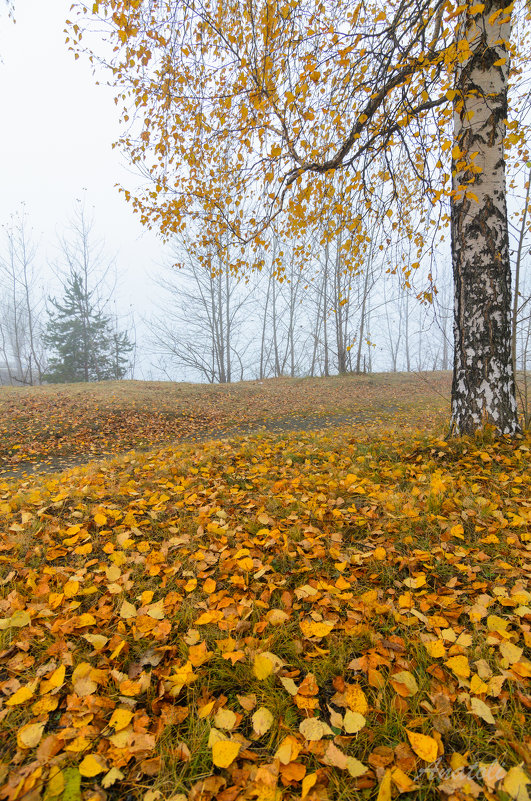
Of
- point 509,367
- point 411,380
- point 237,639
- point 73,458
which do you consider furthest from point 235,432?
point 411,380

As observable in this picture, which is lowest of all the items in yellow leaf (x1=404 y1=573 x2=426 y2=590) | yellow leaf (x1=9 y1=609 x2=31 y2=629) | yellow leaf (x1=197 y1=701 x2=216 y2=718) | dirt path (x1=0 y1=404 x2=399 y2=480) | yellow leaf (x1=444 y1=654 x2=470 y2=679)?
yellow leaf (x1=197 y1=701 x2=216 y2=718)

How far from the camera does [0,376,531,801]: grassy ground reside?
956 millimetres

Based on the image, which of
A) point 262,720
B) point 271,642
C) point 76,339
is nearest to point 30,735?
point 262,720

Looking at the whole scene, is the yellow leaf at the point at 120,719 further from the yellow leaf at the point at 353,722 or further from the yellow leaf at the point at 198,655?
the yellow leaf at the point at 353,722

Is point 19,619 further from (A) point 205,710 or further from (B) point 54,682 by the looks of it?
(A) point 205,710

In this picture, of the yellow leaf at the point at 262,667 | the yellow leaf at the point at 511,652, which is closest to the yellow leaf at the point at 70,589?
the yellow leaf at the point at 262,667

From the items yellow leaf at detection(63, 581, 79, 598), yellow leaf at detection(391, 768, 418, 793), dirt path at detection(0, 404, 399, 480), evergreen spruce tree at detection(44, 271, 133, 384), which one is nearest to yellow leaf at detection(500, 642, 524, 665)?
yellow leaf at detection(391, 768, 418, 793)

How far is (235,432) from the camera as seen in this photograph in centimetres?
660

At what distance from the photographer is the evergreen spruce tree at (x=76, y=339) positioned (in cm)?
2444

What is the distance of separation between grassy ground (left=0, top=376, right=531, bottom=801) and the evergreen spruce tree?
24.8m

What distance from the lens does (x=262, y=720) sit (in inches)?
42.4

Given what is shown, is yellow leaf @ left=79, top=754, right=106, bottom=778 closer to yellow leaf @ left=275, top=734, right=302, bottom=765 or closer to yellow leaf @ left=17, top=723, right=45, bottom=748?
yellow leaf @ left=17, top=723, right=45, bottom=748

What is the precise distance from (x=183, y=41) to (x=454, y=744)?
569 cm

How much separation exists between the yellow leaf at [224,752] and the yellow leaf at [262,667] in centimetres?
23
